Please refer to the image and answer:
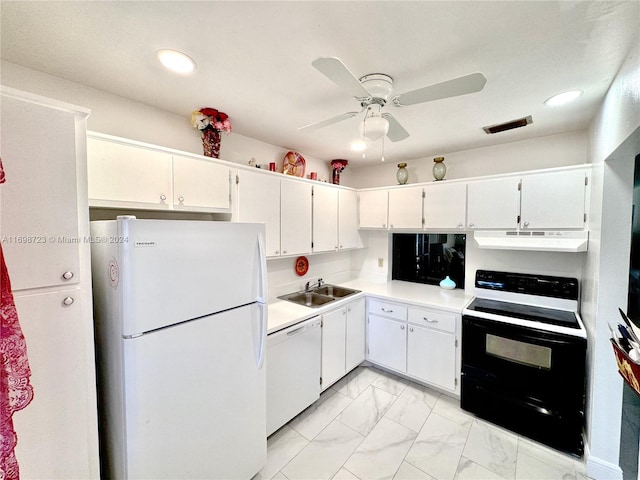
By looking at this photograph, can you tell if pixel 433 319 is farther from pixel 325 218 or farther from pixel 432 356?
pixel 325 218

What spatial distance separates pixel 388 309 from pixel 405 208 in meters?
1.16

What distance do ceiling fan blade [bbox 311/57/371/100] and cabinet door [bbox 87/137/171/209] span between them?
3.93 ft

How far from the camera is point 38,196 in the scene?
0.96m

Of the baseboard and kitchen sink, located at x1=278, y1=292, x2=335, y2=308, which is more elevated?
kitchen sink, located at x1=278, y1=292, x2=335, y2=308

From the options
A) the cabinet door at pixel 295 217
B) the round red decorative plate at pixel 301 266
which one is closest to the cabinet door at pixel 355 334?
the round red decorative plate at pixel 301 266

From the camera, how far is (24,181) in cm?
94

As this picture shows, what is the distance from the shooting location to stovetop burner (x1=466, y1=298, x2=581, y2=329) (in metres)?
2.08

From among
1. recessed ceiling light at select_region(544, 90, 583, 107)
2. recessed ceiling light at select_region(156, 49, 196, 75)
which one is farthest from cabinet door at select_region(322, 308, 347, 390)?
recessed ceiling light at select_region(544, 90, 583, 107)

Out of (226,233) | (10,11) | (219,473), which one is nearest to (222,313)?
(226,233)

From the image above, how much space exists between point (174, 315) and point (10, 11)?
1399 millimetres

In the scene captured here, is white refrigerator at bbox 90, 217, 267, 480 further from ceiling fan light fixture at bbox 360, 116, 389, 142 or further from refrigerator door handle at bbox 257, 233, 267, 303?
ceiling fan light fixture at bbox 360, 116, 389, 142

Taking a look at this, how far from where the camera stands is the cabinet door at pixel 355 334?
2.75m

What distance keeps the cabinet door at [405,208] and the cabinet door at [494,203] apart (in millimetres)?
503

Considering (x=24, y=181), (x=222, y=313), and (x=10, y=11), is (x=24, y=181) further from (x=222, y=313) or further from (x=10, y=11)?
(x=222, y=313)
